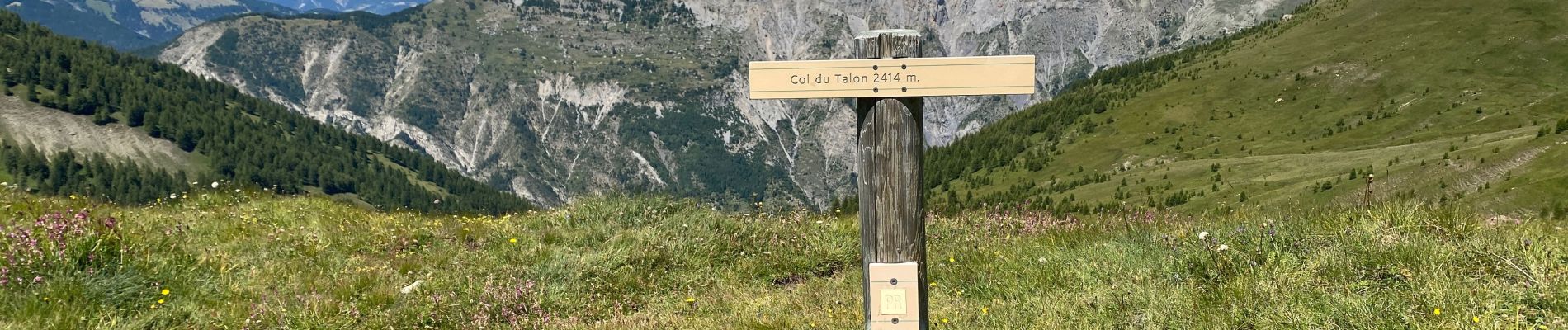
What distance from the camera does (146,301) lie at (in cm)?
698

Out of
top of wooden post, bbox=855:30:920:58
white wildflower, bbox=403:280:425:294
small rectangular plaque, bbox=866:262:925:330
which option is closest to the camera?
top of wooden post, bbox=855:30:920:58

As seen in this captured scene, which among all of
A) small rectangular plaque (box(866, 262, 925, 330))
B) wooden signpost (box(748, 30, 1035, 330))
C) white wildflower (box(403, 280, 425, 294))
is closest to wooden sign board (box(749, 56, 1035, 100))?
wooden signpost (box(748, 30, 1035, 330))

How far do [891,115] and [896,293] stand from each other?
1.20 metres

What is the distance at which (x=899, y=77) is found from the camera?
509 cm

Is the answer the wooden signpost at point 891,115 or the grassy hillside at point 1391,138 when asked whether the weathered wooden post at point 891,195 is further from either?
the grassy hillside at point 1391,138

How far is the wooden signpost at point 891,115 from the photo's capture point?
197 inches

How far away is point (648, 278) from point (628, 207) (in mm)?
2560

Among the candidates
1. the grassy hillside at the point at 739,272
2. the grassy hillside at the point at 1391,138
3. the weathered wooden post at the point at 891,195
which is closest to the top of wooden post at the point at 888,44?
the weathered wooden post at the point at 891,195

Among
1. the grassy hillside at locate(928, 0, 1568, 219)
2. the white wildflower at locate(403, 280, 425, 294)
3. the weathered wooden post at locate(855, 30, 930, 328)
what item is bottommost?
the grassy hillside at locate(928, 0, 1568, 219)

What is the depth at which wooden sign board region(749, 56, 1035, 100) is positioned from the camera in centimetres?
496

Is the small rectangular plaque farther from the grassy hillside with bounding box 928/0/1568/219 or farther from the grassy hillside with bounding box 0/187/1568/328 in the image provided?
the grassy hillside with bounding box 928/0/1568/219

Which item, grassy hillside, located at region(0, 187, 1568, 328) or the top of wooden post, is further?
grassy hillside, located at region(0, 187, 1568, 328)

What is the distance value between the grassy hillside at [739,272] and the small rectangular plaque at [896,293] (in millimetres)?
1271

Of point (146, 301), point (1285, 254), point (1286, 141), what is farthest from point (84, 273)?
point (1286, 141)
